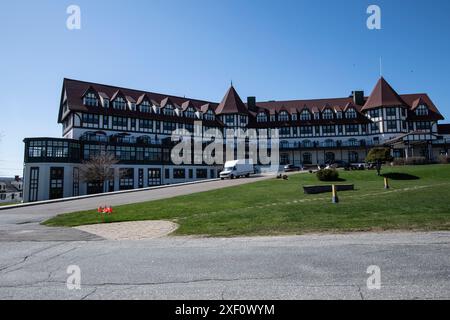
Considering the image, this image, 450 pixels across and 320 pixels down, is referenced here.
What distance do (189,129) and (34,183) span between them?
28.3 m

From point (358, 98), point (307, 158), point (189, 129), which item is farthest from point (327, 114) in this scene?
point (189, 129)

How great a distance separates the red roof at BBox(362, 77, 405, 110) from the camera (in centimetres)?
5922

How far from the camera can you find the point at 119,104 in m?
52.9

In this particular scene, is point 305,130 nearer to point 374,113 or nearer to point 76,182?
point 374,113

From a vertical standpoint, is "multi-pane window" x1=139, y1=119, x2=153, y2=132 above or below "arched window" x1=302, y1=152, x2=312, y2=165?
above

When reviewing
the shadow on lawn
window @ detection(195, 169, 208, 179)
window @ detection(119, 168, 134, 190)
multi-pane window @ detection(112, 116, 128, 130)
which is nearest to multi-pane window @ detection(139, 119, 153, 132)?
multi-pane window @ detection(112, 116, 128, 130)

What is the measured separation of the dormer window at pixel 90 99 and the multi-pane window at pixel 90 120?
2.09m

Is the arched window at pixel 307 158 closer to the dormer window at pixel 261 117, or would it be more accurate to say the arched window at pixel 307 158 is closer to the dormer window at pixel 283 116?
the dormer window at pixel 283 116

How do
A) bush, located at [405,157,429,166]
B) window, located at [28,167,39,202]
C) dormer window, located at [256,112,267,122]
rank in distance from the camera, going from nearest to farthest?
1. window, located at [28,167,39,202]
2. bush, located at [405,157,429,166]
3. dormer window, located at [256,112,267,122]

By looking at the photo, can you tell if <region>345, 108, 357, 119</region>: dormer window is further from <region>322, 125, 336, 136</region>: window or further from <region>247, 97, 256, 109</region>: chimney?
<region>247, 97, 256, 109</region>: chimney

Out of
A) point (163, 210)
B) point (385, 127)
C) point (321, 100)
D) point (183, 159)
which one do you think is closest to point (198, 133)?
point (183, 159)

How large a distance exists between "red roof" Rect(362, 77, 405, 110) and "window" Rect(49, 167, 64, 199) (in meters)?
57.3

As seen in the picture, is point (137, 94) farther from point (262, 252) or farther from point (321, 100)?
point (262, 252)
